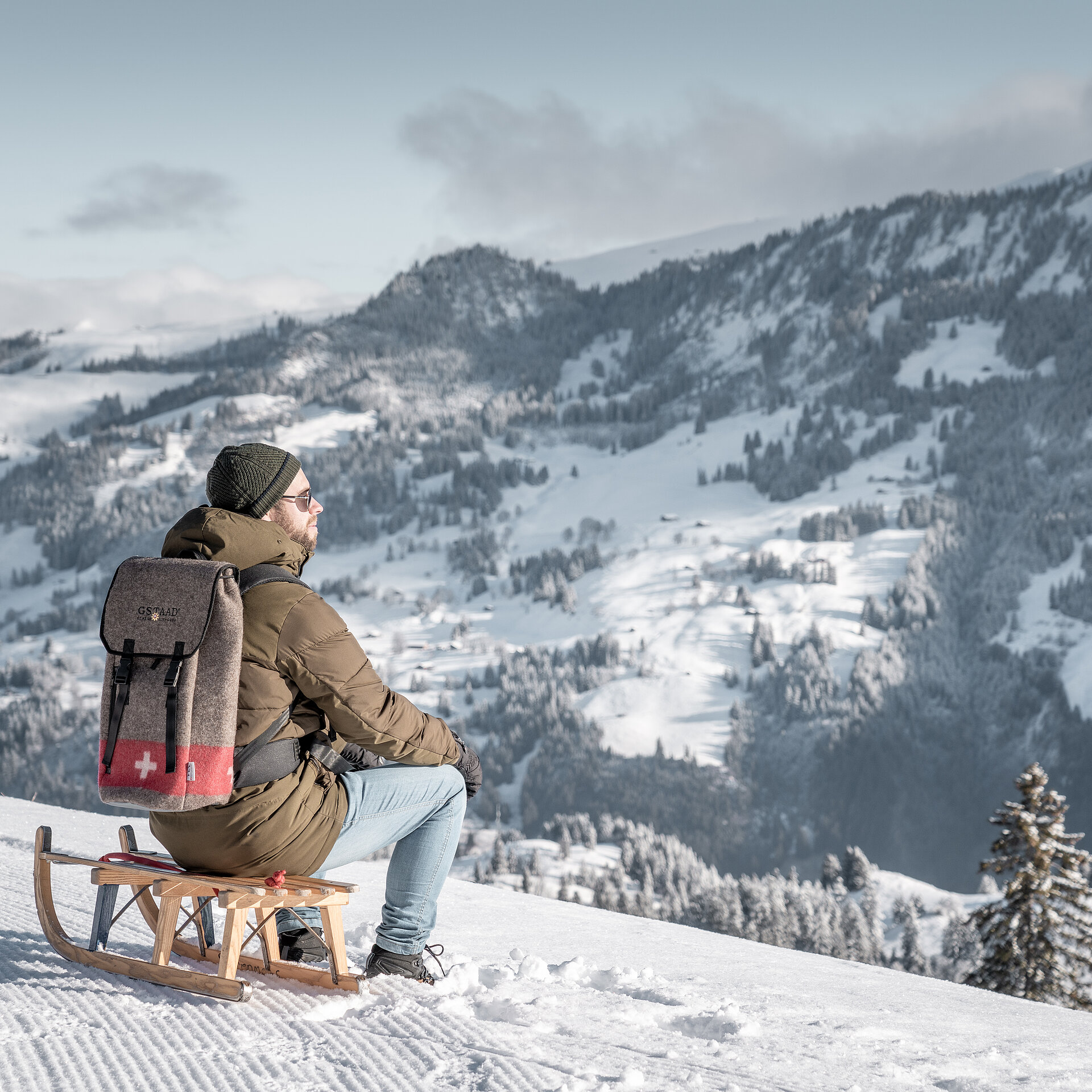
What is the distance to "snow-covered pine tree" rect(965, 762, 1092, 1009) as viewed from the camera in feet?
67.8

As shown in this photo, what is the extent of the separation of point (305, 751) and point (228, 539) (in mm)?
1062

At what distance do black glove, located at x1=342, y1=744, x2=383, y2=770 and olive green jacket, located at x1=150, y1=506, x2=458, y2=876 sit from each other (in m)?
0.12

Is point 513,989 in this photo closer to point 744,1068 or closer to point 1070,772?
point 744,1068

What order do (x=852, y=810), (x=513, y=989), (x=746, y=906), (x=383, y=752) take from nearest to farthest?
1. (x=383, y=752)
2. (x=513, y=989)
3. (x=746, y=906)
4. (x=852, y=810)

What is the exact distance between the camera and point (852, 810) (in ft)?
616

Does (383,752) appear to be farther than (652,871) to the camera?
No

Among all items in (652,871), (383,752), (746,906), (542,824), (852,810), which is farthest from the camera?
(852,810)

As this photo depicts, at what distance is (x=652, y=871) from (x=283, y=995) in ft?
418

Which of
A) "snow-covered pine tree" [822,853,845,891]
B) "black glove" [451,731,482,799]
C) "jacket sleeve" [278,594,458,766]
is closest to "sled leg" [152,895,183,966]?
"jacket sleeve" [278,594,458,766]

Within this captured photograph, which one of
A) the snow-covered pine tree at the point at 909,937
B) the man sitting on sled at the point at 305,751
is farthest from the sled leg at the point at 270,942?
the snow-covered pine tree at the point at 909,937

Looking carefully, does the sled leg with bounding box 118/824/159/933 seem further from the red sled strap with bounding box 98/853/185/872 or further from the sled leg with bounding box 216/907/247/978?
the sled leg with bounding box 216/907/247/978

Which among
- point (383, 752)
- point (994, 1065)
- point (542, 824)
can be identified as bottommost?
point (542, 824)

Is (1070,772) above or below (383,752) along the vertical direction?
below

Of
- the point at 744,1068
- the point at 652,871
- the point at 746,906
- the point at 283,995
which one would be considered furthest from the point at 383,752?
the point at 652,871
